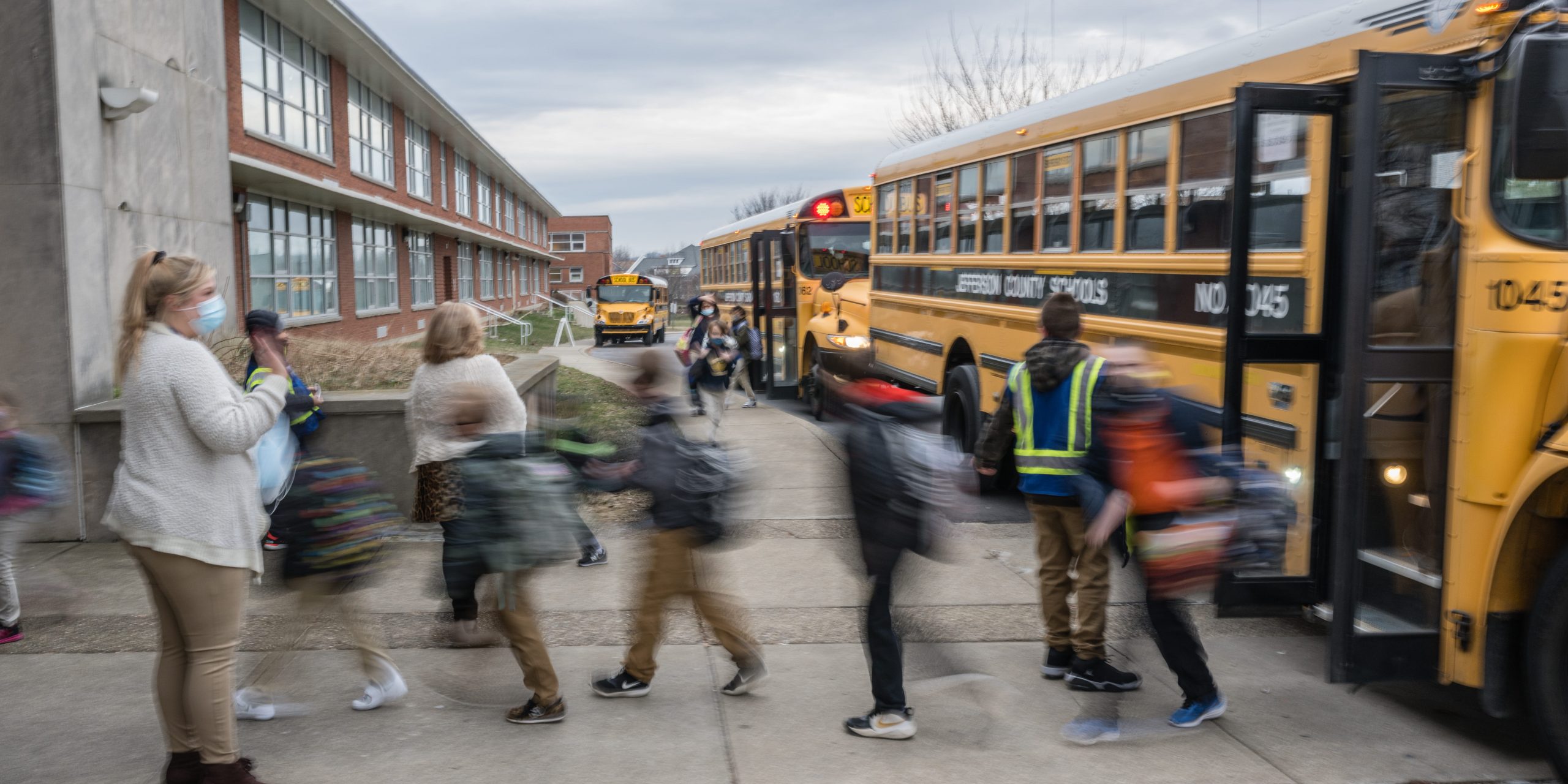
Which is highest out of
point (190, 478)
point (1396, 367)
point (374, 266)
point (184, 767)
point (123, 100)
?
point (123, 100)

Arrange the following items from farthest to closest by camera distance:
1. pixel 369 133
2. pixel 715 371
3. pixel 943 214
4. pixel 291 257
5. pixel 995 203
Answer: pixel 369 133
pixel 291 257
pixel 715 371
pixel 943 214
pixel 995 203

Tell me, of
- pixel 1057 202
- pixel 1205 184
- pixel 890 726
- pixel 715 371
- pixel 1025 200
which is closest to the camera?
pixel 890 726

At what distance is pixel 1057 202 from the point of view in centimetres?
776

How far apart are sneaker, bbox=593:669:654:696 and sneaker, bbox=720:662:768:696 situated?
34 centimetres

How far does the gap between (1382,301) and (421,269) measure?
1226 inches

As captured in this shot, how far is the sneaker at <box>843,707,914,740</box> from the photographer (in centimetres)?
439

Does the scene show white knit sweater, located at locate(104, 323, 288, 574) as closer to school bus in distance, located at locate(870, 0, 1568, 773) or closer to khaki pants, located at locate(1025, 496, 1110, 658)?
khaki pants, located at locate(1025, 496, 1110, 658)

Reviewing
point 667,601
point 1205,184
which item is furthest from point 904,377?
point 667,601

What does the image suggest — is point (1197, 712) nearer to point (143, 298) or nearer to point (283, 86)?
point (143, 298)

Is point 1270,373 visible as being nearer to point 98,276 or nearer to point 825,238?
point 98,276

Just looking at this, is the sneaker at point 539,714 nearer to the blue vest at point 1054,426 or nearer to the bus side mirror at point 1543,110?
the blue vest at point 1054,426

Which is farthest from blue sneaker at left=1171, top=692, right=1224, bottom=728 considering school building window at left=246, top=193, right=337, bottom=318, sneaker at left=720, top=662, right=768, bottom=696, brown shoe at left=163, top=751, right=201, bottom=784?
school building window at left=246, top=193, right=337, bottom=318

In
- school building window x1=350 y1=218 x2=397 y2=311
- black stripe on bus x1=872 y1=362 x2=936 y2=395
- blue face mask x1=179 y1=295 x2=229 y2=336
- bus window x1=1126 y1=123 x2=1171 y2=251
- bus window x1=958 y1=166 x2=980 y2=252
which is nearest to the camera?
blue face mask x1=179 y1=295 x2=229 y2=336

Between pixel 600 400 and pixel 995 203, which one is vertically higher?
pixel 995 203
